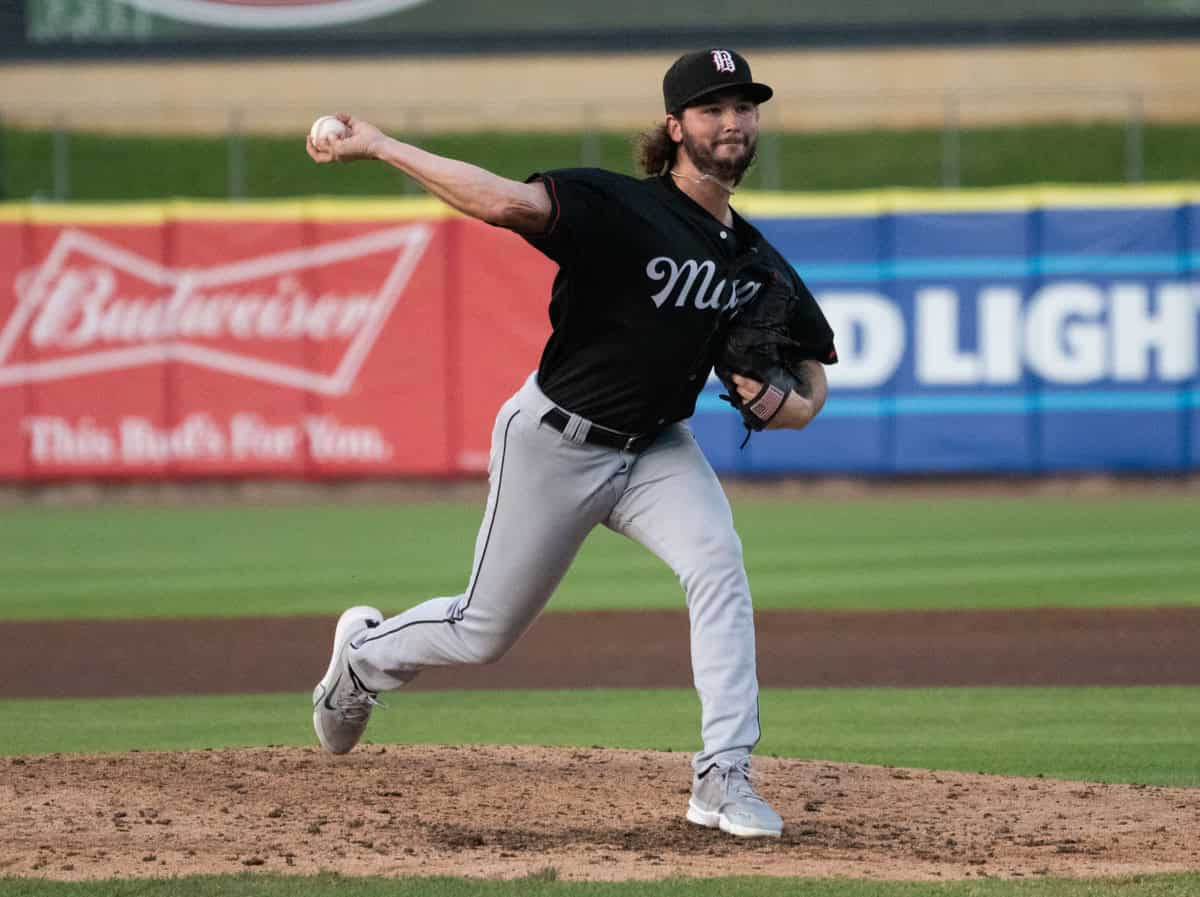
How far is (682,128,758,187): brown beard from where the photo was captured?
15.5 feet

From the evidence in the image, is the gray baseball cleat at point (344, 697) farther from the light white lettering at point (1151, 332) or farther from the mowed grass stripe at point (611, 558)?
the light white lettering at point (1151, 332)

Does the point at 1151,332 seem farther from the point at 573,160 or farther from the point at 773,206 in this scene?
the point at 573,160

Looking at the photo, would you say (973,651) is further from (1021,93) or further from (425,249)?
(1021,93)

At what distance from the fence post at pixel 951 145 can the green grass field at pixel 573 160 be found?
103 mm

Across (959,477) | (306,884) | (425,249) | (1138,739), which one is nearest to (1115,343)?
(959,477)

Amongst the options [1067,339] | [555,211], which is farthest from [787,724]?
[1067,339]

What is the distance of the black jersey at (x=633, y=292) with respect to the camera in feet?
14.9

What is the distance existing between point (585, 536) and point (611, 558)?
27.9 ft

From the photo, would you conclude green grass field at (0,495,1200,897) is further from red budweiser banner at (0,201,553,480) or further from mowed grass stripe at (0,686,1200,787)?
red budweiser banner at (0,201,553,480)

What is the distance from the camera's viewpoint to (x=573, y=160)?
80.1ft

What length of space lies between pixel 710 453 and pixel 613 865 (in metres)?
12.4

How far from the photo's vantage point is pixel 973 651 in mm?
8633

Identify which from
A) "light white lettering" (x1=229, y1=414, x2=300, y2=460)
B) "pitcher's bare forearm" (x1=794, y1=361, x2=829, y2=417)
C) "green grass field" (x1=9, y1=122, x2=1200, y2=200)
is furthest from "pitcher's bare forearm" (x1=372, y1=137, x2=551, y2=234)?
"green grass field" (x1=9, y1=122, x2=1200, y2=200)

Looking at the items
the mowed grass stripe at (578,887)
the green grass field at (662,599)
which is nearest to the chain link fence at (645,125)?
the green grass field at (662,599)
